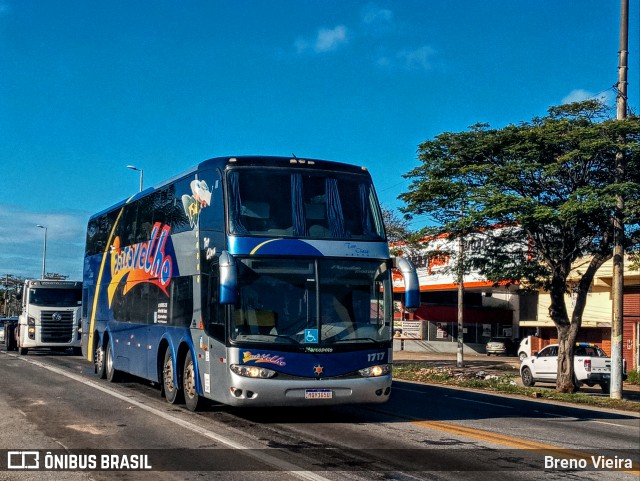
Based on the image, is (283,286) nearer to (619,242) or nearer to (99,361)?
(99,361)

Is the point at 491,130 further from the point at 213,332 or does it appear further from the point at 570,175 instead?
the point at 213,332

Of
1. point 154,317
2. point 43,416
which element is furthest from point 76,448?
point 154,317

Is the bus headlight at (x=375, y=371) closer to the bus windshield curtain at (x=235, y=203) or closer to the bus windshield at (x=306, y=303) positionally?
the bus windshield at (x=306, y=303)

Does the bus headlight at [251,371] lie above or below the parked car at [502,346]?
above

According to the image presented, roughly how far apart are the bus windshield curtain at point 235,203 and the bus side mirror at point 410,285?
2.43 m

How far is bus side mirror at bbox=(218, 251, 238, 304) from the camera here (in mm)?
11634

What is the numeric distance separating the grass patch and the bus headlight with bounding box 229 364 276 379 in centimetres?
1003

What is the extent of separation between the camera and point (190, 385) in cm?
1419

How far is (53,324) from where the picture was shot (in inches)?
1330

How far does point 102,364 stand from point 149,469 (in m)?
12.6

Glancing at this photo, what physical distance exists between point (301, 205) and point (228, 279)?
6.31 feet

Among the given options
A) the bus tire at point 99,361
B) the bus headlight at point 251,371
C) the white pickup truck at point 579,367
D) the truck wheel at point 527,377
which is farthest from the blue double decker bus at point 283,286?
the truck wheel at point 527,377

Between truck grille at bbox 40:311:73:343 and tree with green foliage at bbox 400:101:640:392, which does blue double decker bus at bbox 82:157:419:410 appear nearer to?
tree with green foliage at bbox 400:101:640:392

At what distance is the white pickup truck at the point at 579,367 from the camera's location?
2602 cm
